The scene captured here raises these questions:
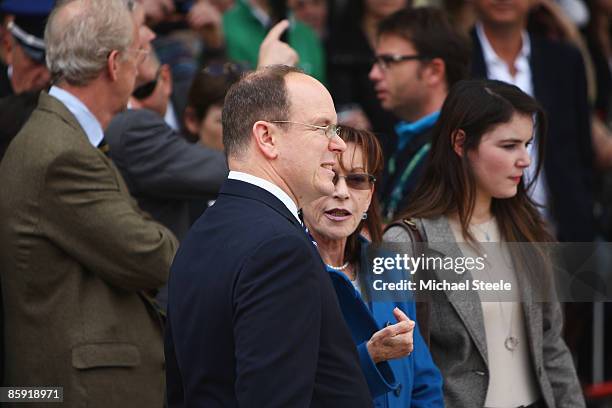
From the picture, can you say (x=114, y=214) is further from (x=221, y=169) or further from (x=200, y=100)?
(x=200, y=100)

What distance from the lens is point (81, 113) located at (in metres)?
3.96

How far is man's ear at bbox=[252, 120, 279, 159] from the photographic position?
2740 mm

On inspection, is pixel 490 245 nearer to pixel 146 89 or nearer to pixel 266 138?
pixel 266 138

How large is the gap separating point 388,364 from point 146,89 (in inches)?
91.2

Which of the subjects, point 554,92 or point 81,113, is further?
point 554,92

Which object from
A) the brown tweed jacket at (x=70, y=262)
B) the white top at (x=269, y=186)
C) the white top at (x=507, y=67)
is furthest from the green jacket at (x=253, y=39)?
the white top at (x=269, y=186)

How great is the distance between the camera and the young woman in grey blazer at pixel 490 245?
3604 millimetres

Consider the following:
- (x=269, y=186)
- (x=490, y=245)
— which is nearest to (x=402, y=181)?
(x=490, y=245)

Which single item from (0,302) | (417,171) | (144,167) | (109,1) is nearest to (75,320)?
(0,302)

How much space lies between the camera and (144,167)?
4.39 m

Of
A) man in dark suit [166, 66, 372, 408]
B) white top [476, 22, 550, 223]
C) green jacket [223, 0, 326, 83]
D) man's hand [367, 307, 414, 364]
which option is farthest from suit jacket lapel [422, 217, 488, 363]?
green jacket [223, 0, 326, 83]

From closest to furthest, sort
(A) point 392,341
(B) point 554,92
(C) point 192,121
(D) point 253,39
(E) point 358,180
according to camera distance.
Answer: (A) point 392,341 → (E) point 358,180 → (C) point 192,121 → (B) point 554,92 → (D) point 253,39

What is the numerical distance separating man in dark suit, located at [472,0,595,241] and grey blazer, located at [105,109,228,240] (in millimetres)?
2081

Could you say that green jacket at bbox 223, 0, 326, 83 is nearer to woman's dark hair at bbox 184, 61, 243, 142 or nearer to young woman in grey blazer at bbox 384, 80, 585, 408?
woman's dark hair at bbox 184, 61, 243, 142
